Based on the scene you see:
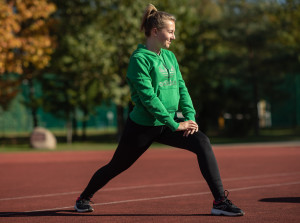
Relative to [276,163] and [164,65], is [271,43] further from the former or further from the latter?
[164,65]

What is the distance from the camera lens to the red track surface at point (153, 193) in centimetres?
577

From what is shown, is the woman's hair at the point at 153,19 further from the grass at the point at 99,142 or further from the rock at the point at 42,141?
the rock at the point at 42,141

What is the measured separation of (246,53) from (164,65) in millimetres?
29778

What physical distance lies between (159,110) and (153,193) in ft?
9.91

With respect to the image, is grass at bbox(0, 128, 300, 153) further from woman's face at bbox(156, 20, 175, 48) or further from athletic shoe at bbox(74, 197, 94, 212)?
woman's face at bbox(156, 20, 175, 48)

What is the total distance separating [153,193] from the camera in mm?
7895

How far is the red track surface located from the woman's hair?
6.15 feet

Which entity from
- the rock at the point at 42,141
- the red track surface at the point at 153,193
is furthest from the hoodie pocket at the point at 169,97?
the rock at the point at 42,141

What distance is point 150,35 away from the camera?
5344mm

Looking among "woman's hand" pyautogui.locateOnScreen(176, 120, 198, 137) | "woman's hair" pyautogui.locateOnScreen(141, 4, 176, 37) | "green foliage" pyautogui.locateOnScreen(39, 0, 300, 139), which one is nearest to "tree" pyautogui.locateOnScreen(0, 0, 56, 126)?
"green foliage" pyautogui.locateOnScreen(39, 0, 300, 139)

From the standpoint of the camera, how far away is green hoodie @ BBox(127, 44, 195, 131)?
5.12 meters

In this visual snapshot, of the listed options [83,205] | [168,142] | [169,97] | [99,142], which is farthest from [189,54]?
[169,97]

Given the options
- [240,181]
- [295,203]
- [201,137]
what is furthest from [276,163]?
[201,137]

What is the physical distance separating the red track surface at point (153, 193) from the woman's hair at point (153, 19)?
1.87 m
